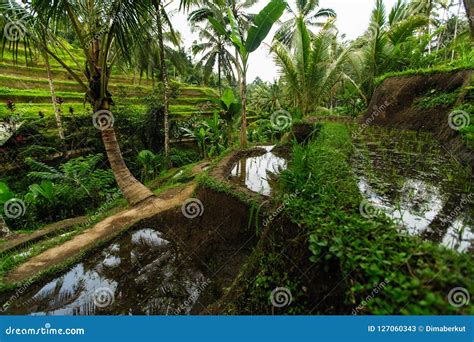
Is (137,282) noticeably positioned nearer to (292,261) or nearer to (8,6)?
(292,261)

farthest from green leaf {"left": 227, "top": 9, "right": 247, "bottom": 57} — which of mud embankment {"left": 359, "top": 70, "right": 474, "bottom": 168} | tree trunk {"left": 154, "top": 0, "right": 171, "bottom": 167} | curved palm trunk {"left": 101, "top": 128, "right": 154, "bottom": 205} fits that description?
mud embankment {"left": 359, "top": 70, "right": 474, "bottom": 168}

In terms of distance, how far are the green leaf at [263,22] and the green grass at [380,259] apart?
4.64 metres

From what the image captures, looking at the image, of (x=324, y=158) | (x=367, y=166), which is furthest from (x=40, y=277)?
(x=367, y=166)

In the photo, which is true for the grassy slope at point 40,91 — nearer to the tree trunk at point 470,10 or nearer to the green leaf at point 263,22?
the green leaf at point 263,22

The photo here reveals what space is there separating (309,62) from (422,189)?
715cm

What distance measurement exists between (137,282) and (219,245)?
1.27m

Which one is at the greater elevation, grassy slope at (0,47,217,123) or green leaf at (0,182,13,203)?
grassy slope at (0,47,217,123)

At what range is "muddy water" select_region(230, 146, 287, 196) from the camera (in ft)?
15.5

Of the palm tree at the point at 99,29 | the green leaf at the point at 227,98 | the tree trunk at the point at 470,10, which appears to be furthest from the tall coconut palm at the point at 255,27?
the tree trunk at the point at 470,10

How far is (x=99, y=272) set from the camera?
3.46 m

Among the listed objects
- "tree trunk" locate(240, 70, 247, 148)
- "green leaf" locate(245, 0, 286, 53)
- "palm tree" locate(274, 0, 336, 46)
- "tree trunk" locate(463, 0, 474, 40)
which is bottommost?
"tree trunk" locate(240, 70, 247, 148)

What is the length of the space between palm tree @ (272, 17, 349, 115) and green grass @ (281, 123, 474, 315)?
7841 millimetres

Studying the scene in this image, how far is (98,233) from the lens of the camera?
4.60m

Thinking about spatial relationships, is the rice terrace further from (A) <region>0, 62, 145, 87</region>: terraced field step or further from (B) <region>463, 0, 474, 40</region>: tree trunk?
(A) <region>0, 62, 145, 87</region>: terraced field step
